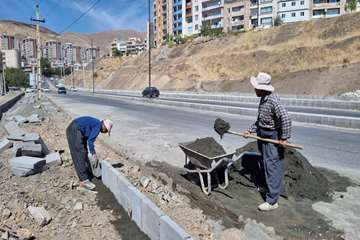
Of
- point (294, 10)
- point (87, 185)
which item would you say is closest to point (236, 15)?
point (294, 10)

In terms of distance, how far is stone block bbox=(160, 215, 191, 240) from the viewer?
3.56 meters

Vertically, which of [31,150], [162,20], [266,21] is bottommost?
[31,150]

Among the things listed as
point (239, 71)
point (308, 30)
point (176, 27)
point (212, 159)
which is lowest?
point (212, 159)

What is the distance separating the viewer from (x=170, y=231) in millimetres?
3744

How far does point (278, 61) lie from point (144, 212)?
42924 millimetres

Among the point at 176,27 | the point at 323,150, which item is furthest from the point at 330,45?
the point at 176,27

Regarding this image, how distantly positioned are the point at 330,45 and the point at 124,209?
41.6m

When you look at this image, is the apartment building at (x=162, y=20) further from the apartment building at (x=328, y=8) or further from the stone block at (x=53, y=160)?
the stone block at (x=53, y=160)

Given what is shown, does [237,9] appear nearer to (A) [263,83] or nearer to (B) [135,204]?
(A) [263,83]

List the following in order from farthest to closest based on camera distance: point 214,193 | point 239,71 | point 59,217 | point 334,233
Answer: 1. point 239,71
2. point 214,193
3. point 59,217
4. point 334,233

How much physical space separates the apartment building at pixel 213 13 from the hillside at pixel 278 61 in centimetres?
2217

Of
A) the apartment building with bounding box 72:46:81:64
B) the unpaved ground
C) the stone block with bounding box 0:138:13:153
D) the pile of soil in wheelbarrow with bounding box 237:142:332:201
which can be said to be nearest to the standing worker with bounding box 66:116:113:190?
the unpaved ground

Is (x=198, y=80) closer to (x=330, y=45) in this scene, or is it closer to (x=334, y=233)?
(x=330, y=45)

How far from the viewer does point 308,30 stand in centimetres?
4953
